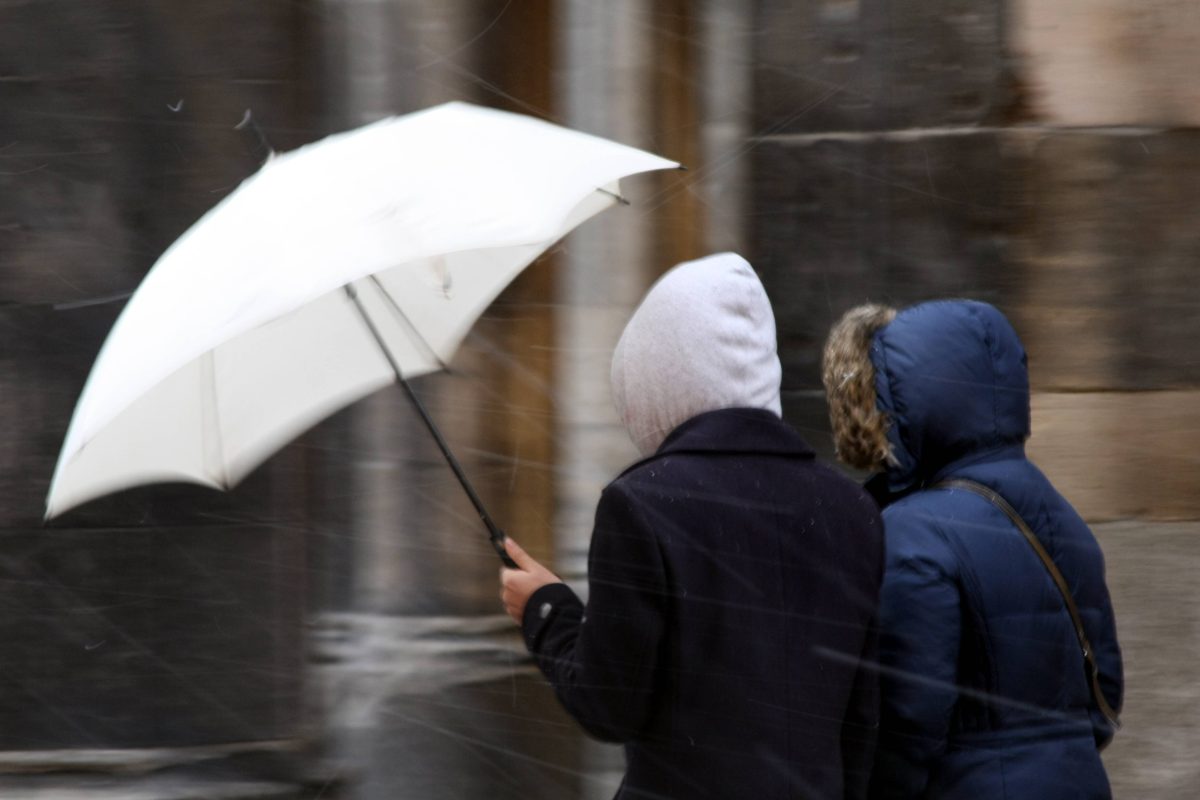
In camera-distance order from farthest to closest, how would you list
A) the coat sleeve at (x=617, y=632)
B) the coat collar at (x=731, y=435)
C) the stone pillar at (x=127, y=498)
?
the stone pillar at (x=127, y=498), the coat collar at (x=731, y=435), the coat sleeve at (x=617, y=632)

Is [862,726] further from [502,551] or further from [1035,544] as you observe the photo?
[502,551]

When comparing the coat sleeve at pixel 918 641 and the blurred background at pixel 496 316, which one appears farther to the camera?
the blurred background at pixel 496 316

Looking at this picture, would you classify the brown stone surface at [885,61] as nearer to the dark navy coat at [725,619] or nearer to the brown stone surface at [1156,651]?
the brown stone surface at [1156,651]

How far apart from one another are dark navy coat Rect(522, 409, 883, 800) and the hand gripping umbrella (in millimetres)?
395

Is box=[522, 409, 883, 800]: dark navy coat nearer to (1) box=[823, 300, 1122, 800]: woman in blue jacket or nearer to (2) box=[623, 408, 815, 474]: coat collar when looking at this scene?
(2) box=[623, 408, 815, 474]: coat collar

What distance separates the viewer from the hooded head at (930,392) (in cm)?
243

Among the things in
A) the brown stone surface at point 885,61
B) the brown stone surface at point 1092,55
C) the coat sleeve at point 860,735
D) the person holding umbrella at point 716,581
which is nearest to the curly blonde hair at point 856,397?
the person holding umbrella at point 716,581

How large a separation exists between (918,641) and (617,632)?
1.99 ft

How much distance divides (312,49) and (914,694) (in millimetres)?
2850

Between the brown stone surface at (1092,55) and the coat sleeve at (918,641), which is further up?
the brown stone surface at (1092,55)

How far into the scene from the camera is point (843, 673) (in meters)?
2.19

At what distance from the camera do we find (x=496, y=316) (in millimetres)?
4203

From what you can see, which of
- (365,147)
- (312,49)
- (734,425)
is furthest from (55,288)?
(734,425)

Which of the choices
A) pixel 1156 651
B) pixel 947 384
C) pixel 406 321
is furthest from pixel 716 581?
pixel 1156 651
